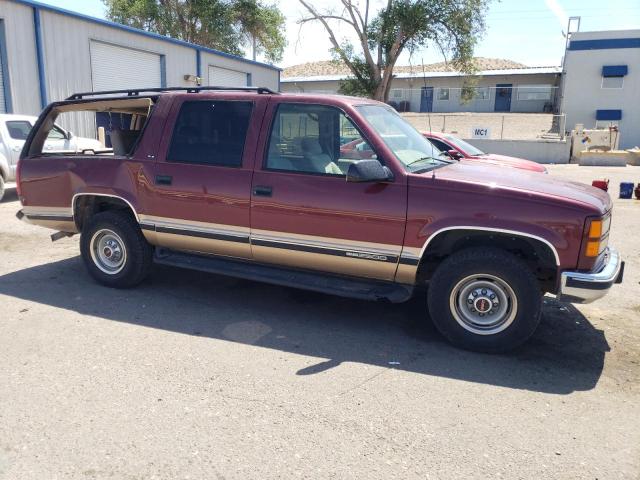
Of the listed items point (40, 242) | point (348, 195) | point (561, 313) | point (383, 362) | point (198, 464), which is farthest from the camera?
point (40, 242)

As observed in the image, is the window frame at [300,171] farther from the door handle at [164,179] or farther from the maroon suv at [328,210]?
the door handle at [164,179]

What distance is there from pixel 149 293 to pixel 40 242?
317cm

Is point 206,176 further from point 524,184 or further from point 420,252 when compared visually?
point 524,184

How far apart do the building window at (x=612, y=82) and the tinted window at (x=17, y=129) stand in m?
32.3

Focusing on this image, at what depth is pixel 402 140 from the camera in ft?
16.1

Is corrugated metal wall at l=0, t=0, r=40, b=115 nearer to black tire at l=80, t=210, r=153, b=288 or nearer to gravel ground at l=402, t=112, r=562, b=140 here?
black tire at l=80, t=210, r=153, b=288

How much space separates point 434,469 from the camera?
2.86m

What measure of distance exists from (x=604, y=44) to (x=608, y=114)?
4.26 m

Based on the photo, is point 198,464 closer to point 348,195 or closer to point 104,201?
point 348,195

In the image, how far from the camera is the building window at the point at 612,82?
32.4 m

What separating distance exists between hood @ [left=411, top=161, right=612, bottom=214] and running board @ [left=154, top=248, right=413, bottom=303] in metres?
0.99

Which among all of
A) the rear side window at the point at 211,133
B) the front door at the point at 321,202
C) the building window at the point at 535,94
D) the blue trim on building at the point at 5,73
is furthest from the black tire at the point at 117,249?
the building window at the point at 535,94

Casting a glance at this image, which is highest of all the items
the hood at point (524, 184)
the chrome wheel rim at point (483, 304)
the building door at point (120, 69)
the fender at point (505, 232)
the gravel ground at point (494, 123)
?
the building door at point (120, 69)

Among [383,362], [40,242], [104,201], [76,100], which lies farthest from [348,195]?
[40,242]
